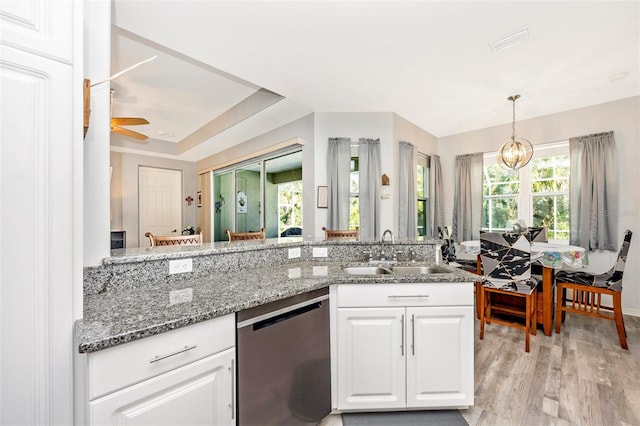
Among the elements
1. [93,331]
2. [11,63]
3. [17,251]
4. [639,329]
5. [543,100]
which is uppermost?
[543,100]

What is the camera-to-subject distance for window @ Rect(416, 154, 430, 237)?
15.7ft

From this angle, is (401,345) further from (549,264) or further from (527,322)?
(549,264)

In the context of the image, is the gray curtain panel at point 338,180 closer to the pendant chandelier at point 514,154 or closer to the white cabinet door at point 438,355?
the pendant chandelier at point 514,154

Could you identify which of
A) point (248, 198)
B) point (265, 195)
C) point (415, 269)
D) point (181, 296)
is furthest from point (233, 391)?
point (248, 198)

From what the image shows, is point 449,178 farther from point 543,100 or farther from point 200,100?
point 200,100

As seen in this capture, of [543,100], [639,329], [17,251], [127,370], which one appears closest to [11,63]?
[17,251]

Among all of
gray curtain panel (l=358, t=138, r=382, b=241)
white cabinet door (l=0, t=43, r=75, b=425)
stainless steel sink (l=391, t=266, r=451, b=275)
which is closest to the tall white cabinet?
white cabinet door (l=0, t=43, r=75, b=425)

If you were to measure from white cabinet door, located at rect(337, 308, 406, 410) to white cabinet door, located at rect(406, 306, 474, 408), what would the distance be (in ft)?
0.21

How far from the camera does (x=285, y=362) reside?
134cm

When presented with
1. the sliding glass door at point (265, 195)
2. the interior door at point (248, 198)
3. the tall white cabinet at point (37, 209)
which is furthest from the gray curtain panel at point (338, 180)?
the tall white cabinet at point (37, 209)

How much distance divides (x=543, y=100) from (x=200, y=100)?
4.51 m

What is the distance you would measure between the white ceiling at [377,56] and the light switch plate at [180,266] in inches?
66.6

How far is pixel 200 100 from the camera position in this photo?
3861mm

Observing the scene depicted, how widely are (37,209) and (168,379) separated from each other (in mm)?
711
